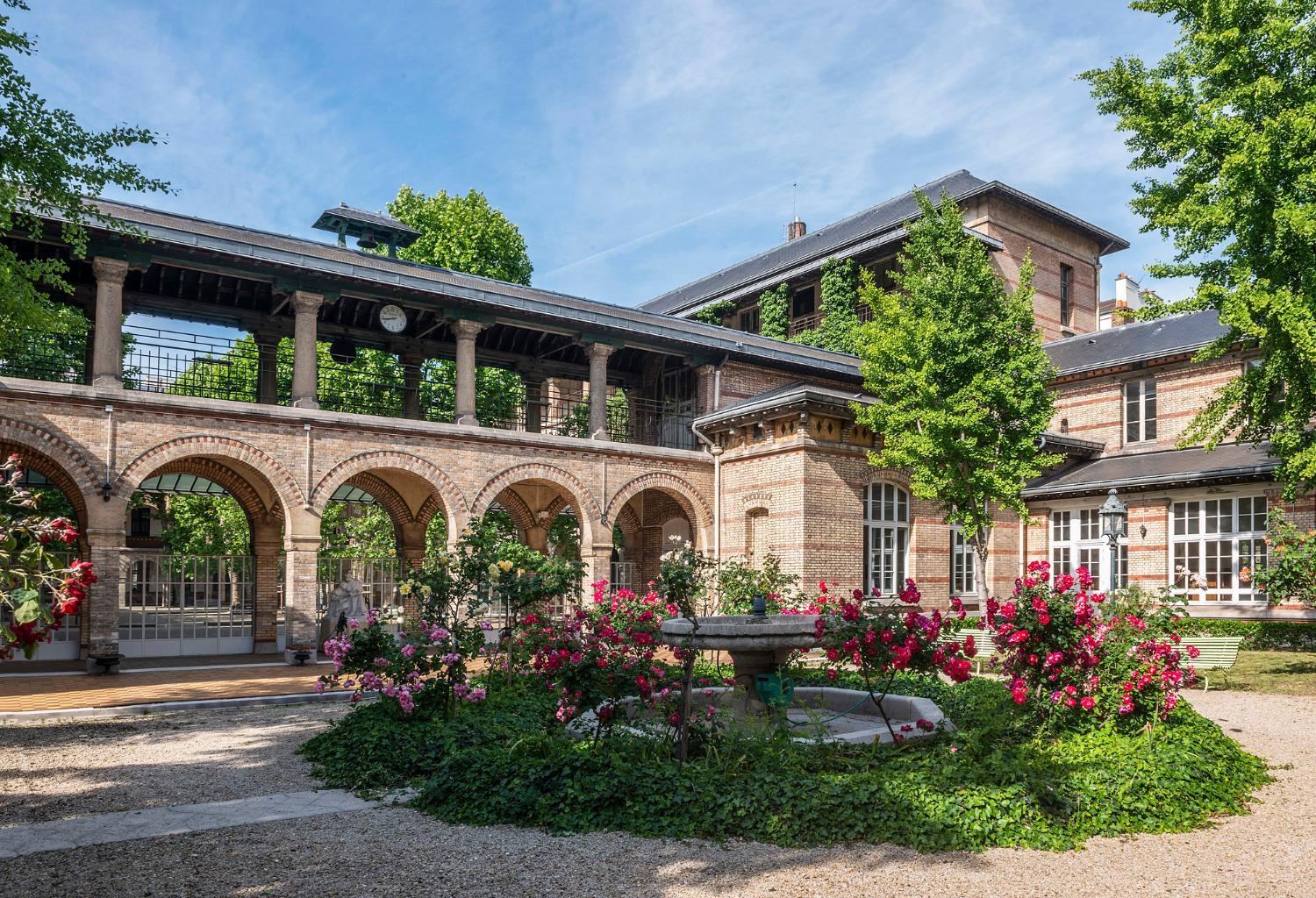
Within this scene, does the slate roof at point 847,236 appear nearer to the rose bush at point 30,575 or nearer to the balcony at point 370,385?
the balcony at point 370,385

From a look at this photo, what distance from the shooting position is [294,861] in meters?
5.65

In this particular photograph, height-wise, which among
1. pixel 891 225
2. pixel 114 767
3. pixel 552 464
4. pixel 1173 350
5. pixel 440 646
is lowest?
pixel 114 767

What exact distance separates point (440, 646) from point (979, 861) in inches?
213

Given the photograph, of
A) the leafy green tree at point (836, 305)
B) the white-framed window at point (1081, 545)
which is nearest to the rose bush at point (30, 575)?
the white-framed window at point (1081, 545)

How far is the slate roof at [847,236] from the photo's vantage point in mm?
28969

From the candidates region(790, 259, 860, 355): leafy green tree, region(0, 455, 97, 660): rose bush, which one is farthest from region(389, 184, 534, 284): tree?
region(0, 455, 97, 660): rose bush

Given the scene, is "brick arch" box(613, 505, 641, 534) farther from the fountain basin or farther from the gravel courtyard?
the gravel courtyard

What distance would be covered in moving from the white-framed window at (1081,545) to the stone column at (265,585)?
18.2m

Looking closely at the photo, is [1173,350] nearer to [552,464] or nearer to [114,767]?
[552,464]

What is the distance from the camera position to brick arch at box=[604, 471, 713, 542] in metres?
20.4

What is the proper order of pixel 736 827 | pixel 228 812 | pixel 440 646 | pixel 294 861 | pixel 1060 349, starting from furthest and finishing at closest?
pixel 1060 349 < pixel 440 646 < pixel 228 812 < pixel 736 827 < pixel 294 861

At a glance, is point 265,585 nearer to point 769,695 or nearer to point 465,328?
point 465,328

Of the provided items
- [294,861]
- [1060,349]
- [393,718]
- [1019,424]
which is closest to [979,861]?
[294,861]

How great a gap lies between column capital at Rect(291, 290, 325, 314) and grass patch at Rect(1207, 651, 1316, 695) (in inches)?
645
